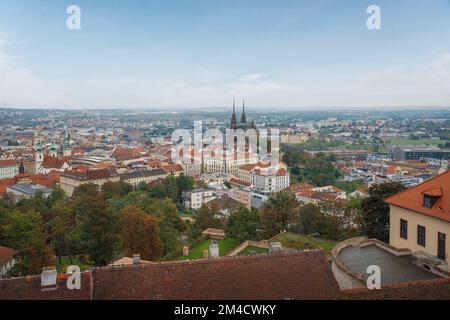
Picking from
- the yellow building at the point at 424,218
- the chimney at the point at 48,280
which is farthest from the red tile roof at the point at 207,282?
the yellow building at the point at 424,218

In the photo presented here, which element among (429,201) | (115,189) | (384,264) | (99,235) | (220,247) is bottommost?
(115,189)

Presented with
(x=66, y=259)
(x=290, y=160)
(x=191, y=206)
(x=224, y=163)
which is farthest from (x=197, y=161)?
(x=66, y=259)

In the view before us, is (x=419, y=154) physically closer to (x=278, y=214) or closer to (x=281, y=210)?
(x=281, y=210)

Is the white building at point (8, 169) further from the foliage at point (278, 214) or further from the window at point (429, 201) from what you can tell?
the window at point (429, 201)

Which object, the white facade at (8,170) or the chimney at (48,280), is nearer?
the chimney at (48,280)

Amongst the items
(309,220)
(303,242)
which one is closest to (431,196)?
(303,242)

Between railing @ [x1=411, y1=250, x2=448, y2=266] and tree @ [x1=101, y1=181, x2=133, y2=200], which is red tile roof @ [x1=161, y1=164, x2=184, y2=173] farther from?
railing @ [x1=411, y1=250, x2=448, y2=266]
